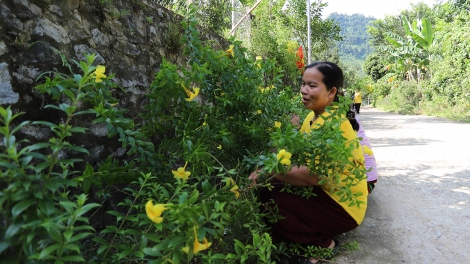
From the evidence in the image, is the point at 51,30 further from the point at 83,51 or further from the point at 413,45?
the point at 413,45

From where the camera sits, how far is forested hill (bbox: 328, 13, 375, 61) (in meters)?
102

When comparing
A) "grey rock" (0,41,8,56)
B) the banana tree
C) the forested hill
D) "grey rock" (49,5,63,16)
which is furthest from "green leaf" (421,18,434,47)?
the forested hill

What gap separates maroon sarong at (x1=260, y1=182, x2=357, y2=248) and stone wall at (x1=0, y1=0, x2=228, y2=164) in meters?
1.07

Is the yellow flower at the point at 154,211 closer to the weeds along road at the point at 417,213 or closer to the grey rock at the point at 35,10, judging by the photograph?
the grey rock at the point at 35,10

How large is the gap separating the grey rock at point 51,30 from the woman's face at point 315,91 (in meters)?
1.41

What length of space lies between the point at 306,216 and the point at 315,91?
2.47ft

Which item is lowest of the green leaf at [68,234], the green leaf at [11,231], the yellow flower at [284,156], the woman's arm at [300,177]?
the green leaf at [11,231]

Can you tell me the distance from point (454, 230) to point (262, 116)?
70.1 inches

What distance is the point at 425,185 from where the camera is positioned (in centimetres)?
379

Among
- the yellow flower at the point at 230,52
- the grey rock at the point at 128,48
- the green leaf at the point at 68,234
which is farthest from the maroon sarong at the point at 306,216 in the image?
the grey rock at the point at 128,48

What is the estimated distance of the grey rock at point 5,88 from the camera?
154cm

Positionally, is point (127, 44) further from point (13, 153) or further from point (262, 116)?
point (13, 153)

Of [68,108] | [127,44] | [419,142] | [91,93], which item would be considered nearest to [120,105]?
[127,44]

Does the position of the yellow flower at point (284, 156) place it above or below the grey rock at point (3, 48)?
above
